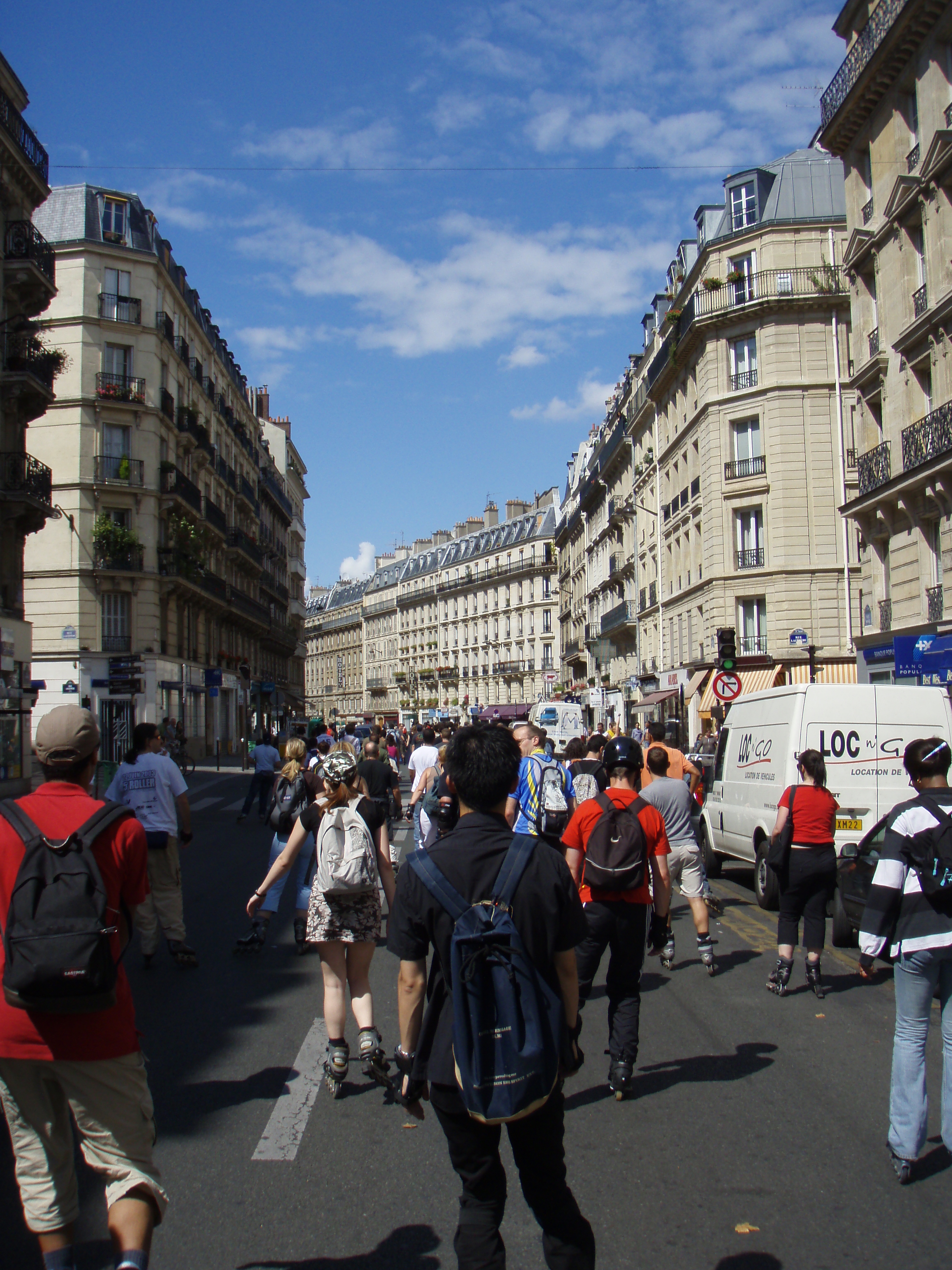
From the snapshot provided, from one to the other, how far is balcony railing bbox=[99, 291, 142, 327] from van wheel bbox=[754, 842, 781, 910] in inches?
1343

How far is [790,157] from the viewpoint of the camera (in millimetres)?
37156

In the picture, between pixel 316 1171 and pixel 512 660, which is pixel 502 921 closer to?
pixel 316 1171

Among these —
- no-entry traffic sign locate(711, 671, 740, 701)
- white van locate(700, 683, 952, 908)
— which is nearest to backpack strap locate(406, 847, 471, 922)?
white van locate(700, 683, 952, 908)

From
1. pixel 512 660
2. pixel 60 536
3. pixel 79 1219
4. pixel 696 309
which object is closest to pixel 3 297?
pixel 60 536

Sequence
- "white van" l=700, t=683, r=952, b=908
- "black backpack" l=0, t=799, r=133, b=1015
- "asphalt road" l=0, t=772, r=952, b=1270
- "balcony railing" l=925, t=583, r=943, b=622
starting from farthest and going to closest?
"balcony railing" l=925, t=583, r=943, b=622 → "white van" l=700, t=683, r=952, b=908 → "asphalt road" l=0, t=772, r=952, b=1270 → "black backpack" l=0, t=799, r=133, b=1015

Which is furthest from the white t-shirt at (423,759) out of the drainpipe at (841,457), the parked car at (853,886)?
the drainpipe at (841,457)

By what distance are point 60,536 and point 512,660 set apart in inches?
2484

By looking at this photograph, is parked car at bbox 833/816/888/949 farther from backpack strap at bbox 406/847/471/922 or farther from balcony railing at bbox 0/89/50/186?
balcony railing at bbox 0/89/50/186

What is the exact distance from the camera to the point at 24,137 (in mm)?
27203

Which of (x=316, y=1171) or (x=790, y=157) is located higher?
(x=790, y=157)

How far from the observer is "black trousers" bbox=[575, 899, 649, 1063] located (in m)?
5.32

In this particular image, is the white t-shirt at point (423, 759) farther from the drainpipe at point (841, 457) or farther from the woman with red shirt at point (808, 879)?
the drainpipe at point (841, 457)

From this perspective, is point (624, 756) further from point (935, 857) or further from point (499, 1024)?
point (499, 1024)

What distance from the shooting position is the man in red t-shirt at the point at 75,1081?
9.95ft
